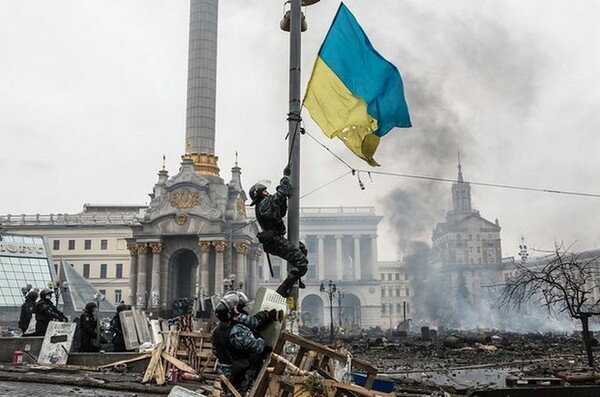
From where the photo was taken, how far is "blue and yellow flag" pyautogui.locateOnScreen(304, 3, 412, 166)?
8.83 m

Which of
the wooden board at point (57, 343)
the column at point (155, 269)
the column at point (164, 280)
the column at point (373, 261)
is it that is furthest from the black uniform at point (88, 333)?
the column at point (373, 261)

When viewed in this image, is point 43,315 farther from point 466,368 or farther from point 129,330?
point 466,368

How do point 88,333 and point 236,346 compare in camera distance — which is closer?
point 236,346

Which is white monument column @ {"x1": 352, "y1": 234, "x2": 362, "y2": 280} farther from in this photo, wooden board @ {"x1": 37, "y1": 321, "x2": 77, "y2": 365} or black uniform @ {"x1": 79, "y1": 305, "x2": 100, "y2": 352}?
wooden board @ {"x1": 37, "y1": 321, "x2": 77, "y2": 365}

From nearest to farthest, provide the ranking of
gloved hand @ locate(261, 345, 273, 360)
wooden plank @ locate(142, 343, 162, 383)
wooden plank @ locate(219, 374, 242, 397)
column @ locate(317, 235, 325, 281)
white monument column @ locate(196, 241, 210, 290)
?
wooden plank @ locate(219, 374, 242, 397) → gloved hand @ locate(261, 345, 273, 360) → wooden plank @ locate(142, 343, 162, 383) → white monument column @ locate(196, 241, 210, 290) → column @ locate(317, 235, 325, 281)

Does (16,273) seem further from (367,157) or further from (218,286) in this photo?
(367,157)

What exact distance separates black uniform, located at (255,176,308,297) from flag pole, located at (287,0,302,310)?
16cm

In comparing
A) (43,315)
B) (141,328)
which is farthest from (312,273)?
(43,315)

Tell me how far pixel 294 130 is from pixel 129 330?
35.7 feet

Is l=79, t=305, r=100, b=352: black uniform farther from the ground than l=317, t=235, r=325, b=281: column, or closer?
closer

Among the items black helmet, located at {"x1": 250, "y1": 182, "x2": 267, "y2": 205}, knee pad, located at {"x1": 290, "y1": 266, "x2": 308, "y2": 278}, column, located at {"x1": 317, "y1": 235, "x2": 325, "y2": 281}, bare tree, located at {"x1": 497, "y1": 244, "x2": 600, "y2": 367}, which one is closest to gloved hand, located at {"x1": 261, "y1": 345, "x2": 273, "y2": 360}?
knee pad, located at {"x1": 290, "y1": 266, "x2": 308, "y2": 278}

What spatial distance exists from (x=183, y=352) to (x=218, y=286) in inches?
1075

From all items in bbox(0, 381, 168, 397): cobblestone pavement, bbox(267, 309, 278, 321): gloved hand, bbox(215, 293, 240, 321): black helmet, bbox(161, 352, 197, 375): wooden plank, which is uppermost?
bbox(215, 293, 240, 321): black helmet

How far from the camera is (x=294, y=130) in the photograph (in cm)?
821
